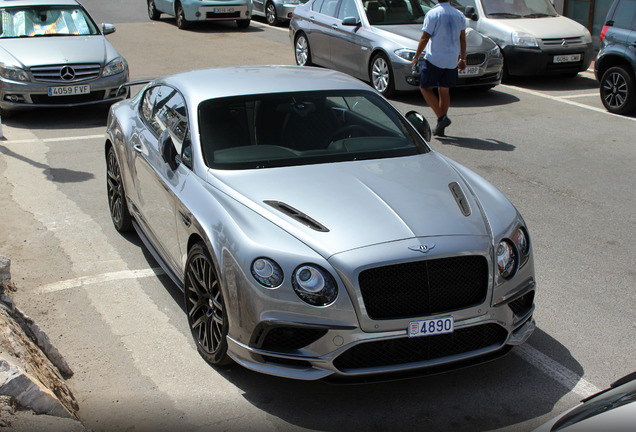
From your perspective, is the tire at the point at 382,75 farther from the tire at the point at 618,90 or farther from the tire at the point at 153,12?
the tire at the point at 153,12

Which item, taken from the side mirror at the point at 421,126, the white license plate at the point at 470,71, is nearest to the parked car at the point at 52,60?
the white license plate at the point at 470,71

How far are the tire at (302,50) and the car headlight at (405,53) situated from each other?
2992 mm

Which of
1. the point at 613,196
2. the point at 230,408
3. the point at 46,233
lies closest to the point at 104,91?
the point at 46,233

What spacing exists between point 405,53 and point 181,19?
1073cm

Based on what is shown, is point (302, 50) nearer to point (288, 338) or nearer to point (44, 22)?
point (44, 22)

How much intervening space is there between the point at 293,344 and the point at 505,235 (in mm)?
1359

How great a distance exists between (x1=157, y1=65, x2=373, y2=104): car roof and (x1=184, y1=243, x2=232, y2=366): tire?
1.38m

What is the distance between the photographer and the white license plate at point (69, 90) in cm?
1139

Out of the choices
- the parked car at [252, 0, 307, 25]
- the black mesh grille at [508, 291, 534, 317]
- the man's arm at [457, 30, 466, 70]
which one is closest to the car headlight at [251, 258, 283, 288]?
the black mesh grille at [508, 291, 534, 317]

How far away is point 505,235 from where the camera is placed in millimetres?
4512

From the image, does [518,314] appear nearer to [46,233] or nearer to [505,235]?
[505,235]

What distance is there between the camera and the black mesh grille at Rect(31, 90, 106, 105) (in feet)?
37.7

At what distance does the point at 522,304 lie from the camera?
15.2 feet

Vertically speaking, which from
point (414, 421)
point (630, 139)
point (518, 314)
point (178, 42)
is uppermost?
point (518, 314)
